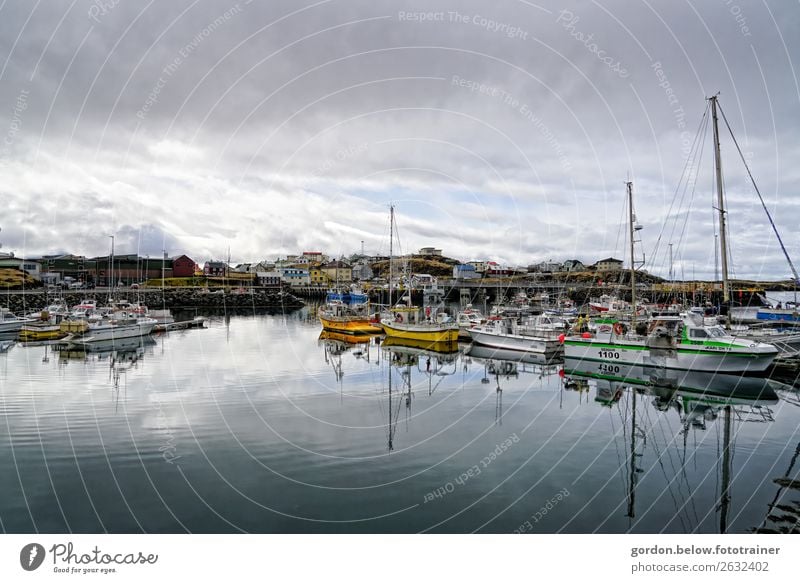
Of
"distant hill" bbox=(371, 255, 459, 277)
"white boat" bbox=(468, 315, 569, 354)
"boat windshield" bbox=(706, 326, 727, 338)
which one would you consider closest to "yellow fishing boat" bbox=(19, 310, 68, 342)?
"white boat" bbox=(468, 315, 569, 354)

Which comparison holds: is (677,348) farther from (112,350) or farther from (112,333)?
(112,333)

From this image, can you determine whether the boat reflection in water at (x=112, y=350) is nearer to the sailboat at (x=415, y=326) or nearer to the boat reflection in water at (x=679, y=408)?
the sailboat at (x=415, y=326)

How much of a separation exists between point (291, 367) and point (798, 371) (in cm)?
1989

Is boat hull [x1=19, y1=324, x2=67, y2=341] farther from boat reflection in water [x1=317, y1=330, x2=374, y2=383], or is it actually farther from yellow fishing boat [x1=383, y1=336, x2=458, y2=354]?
yellow fishing boat [x1=383, y1=336, x2=458, y2=354]

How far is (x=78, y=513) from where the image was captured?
7117 millimetres

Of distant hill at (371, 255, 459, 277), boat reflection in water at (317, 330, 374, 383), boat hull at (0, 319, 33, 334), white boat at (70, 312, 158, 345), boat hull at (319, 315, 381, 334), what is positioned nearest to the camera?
boat reflection in water at (317, 330, 374, 383)

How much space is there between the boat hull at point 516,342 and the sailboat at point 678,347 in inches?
90.5

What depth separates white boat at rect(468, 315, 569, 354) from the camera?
997 inches

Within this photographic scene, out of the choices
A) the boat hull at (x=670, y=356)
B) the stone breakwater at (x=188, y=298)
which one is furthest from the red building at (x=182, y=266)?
the boat hull at (x=670, y=356)

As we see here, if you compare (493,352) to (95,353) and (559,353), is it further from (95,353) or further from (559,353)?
(95,353)

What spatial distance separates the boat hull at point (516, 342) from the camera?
992 inches

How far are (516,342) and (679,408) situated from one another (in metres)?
12.3

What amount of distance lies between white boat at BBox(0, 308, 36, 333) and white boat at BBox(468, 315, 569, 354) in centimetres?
2971

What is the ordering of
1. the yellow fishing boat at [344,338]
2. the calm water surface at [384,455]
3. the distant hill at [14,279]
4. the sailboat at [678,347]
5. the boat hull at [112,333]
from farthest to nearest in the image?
the distant hill at [14,279] < the yellow fishing boat at [344,338] < the boat hull at [112,333] < the sailboat at [678,347] < the calm water surface at [384,455]
